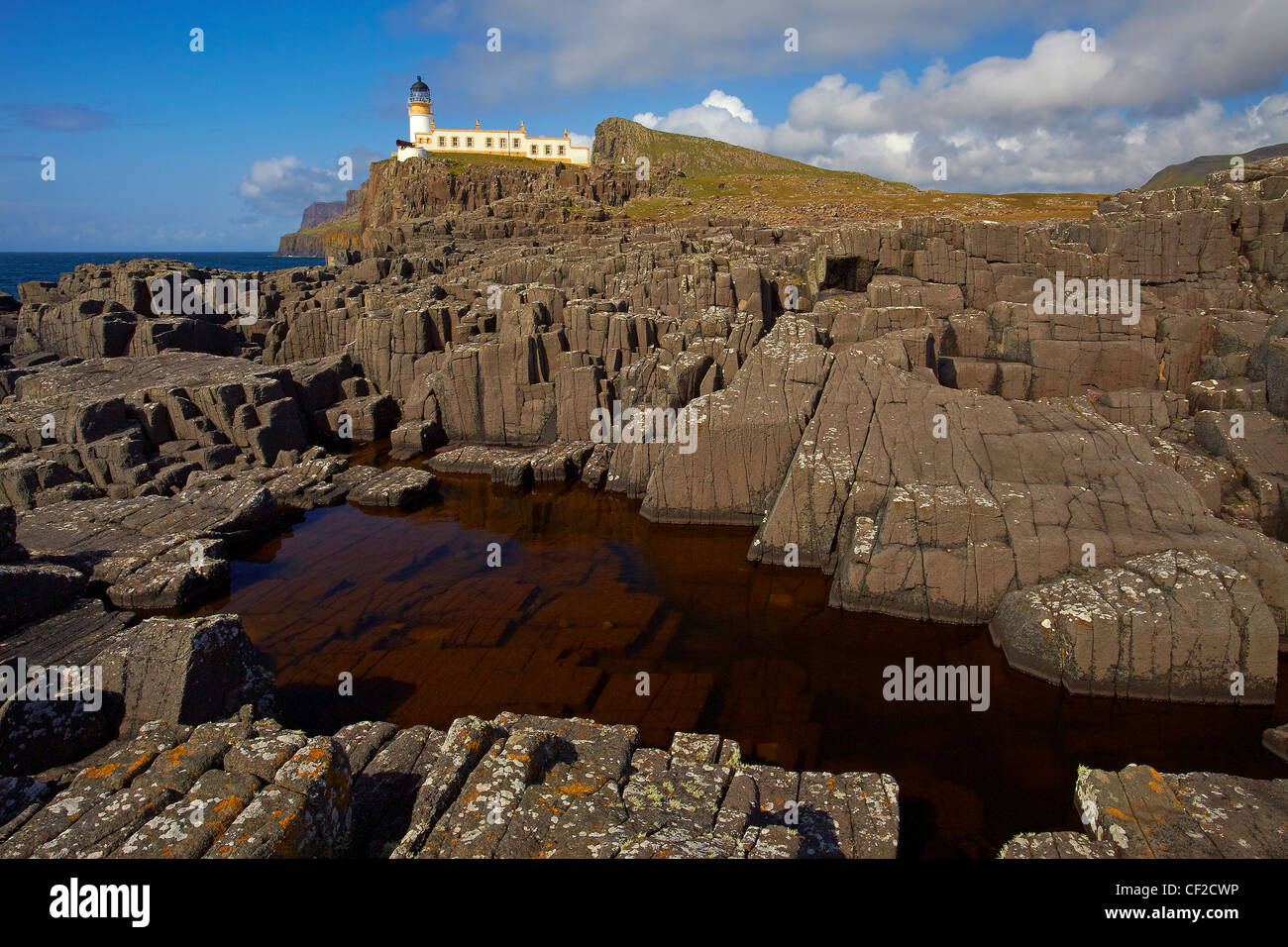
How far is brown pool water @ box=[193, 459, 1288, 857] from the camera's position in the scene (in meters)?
10.8

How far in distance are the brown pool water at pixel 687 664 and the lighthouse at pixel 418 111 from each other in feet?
455

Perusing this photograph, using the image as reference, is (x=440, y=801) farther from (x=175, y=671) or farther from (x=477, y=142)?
(x=477, y=142)

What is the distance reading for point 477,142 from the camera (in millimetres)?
139875

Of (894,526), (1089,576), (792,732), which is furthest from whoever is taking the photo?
(894,526)

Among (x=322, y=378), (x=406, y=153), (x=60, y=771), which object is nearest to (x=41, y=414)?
(x=322, y=378)

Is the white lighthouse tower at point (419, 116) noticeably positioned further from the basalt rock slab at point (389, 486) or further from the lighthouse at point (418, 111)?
the basalt rock slab at point (389, 486)

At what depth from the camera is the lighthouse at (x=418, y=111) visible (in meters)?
135

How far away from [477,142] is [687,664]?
150 metres

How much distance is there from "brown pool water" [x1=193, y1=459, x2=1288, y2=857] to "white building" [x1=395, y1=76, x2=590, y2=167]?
445ft

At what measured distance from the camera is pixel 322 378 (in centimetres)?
3023

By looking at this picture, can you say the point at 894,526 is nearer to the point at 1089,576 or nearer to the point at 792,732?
the point at 1089,576

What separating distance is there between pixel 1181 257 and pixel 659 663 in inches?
1159

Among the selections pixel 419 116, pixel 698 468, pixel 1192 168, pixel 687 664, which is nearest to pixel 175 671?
pixel 687 664
